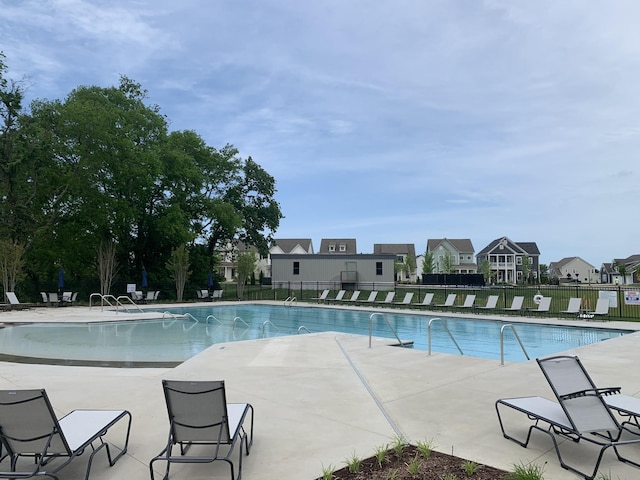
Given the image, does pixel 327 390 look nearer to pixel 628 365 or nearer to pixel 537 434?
pixel 537 434

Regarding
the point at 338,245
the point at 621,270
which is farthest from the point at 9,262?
the point at 621,270

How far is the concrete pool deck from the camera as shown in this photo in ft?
13.4

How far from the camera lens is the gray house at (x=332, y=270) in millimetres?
39031

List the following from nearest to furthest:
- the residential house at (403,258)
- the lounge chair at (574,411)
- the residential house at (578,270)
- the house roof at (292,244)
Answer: the lounge chair at (574,411) → the residential house at (403,258) → the house roof at (292,244) → the residential house at (578,270)

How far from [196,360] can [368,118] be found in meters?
17.2

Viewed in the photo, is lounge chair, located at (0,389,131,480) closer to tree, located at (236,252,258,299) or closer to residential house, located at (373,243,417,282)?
tree, located at (236,252,258,299)

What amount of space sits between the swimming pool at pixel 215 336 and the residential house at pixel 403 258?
149 feet

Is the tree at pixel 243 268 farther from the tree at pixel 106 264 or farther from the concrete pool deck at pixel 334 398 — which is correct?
the concrete pool deck at pixel 334 398

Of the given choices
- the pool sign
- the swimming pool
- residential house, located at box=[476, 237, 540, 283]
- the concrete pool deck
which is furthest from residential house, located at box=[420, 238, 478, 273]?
the concrete pool deck

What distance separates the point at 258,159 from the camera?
4281 cm

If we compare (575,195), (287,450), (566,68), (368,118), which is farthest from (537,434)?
(575,195)

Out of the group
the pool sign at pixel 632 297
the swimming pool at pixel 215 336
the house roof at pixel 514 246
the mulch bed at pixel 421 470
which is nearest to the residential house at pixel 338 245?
the house roof at pixel 514 246

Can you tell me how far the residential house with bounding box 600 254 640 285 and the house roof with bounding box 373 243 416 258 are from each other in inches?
1182

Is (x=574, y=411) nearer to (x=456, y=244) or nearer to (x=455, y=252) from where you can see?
(x=455, y=252)
